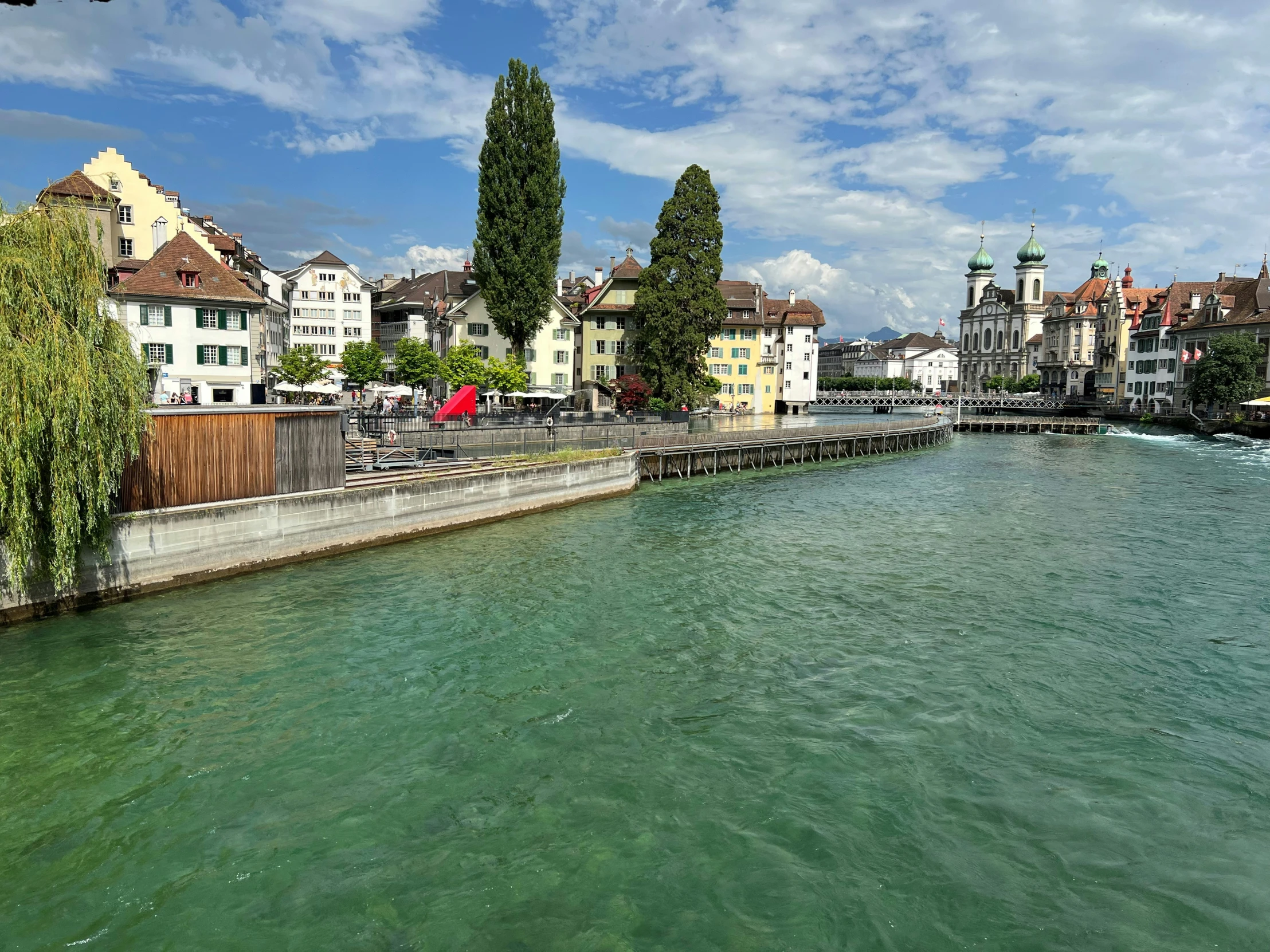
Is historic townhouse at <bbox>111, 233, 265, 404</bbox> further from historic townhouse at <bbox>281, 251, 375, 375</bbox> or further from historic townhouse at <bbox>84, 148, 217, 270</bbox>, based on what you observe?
historic townhouse at <bbox>281, 251, 375, 375</bbox>

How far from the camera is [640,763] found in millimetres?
11719

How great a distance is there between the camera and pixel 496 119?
186 feet

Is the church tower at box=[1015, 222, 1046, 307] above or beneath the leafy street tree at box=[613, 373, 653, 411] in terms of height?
above

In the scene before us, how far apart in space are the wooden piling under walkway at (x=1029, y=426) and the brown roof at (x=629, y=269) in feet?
151

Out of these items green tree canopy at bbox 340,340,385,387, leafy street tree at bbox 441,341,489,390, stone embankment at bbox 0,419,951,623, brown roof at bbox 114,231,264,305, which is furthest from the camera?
green tree canopy at bbox 340,340,385,387

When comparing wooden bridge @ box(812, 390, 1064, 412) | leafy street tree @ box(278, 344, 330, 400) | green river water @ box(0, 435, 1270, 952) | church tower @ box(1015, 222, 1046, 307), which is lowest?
green river water @ box(0, 435, 1270, 952)

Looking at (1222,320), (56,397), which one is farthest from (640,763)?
(1222,320)

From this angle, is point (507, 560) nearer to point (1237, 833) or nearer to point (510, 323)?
point (1237, 833)

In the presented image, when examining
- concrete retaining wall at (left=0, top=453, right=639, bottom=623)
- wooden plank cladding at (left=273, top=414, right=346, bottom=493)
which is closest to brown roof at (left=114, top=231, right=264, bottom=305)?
concrete retaining wall at (left=0, top=453, right=639, bottom=623)

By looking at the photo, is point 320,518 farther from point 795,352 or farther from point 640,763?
point 795,352

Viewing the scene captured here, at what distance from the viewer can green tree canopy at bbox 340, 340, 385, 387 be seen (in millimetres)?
61250

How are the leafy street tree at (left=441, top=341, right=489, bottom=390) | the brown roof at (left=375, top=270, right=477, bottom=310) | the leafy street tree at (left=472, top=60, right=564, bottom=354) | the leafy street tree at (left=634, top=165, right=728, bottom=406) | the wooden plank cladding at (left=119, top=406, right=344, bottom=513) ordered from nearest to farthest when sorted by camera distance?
the wooden plank cladding at (left=119, top=406, right=344, bottom=513), the leafy street tree at (left=441, top=341, right=489, bottom=390), the leafy street tree at (left=472, top=60, right=564, bottom=354), the leafy street tree at (left=634, top=165, right=728, bottom=406), the brown roof at (left=375, top=270, right=477, bottom=310)

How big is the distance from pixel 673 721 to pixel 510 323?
48217 millimetres

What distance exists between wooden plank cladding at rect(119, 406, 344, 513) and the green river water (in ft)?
8.14
